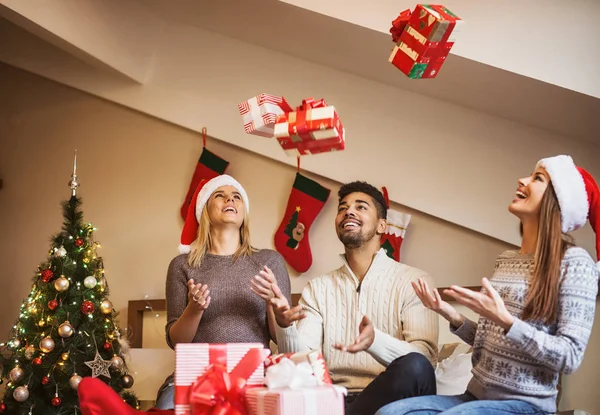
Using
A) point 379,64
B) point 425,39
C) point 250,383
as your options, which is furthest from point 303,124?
point 379,64

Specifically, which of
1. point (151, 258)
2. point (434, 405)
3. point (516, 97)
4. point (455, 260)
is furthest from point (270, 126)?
point (151, 258)

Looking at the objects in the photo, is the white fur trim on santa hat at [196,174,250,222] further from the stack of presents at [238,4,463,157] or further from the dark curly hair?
the stack of presents at [238,4,463,157]

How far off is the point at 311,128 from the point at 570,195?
0.72m

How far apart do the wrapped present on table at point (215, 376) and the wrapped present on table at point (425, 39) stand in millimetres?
942

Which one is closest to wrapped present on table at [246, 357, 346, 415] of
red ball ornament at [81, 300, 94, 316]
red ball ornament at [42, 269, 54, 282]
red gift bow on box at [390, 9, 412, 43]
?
red gift bow on box at [390, 9, 412, 43]

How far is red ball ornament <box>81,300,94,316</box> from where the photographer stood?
3.13 metres

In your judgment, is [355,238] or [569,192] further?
[355,238]

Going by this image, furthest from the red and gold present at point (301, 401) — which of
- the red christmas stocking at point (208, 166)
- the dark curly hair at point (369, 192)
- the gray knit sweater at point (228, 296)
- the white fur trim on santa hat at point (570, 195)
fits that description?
the red christmas stocking at point (208, 166)

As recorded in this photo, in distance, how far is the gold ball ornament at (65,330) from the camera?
3.05m

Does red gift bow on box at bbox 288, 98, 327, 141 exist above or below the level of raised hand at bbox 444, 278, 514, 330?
above

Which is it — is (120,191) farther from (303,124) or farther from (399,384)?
(399,384)

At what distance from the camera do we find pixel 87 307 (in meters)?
3.13

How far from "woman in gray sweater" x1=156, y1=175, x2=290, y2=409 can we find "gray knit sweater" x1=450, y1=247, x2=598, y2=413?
817mm

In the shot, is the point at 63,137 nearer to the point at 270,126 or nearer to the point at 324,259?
the point at 324,259
